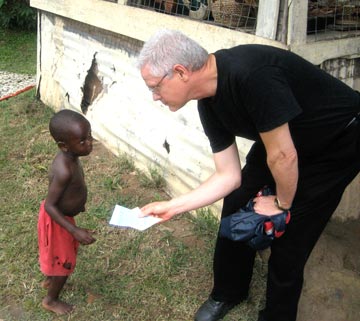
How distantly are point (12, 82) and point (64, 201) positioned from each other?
503 centimetres

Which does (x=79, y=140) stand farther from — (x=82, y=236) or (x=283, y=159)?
(x=283, y=159)

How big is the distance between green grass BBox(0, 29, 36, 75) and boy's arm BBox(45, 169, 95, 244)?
5.58 meters

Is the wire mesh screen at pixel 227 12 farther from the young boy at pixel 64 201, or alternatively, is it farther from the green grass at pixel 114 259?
the green grass at pixel 114 259

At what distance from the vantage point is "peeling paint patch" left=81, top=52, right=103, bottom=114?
4.90 m

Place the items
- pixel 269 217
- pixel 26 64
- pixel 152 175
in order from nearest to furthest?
pixel 269 217 < pixel 152 175 < pixel 26 64

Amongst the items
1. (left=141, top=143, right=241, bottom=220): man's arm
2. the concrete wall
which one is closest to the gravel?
the concrete wall

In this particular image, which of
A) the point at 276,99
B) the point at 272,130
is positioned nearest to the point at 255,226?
the point at 272,130

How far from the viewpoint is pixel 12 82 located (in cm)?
711

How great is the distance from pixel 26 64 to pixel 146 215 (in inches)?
257

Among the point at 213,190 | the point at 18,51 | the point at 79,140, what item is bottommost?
the point at 18,51

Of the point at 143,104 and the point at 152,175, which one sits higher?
the point at 143,104

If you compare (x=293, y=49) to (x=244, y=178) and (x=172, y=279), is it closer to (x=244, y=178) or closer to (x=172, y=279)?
(x=244, y=178)

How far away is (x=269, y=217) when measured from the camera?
222 cm

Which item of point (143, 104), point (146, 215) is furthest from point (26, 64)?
point (146, 215)
